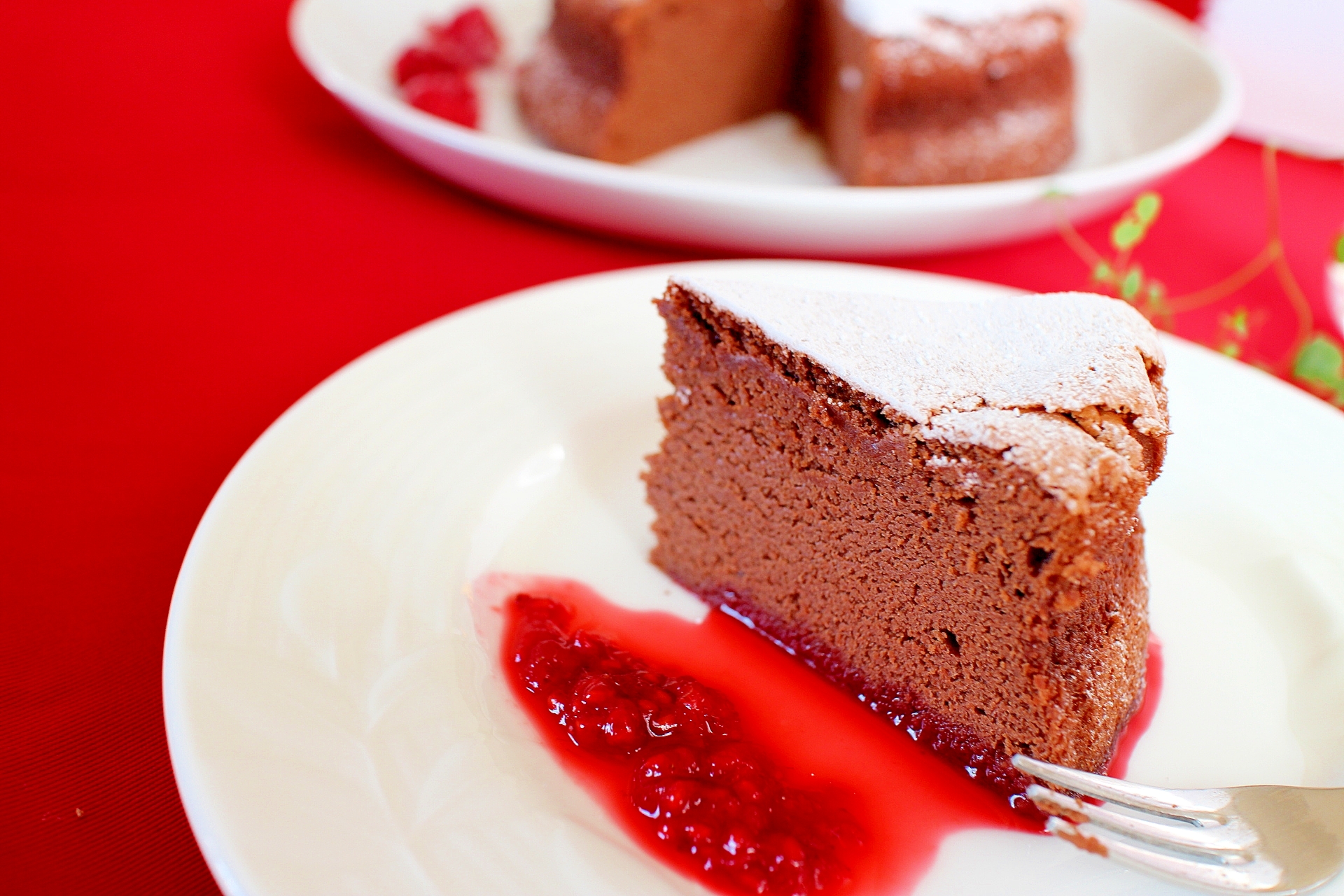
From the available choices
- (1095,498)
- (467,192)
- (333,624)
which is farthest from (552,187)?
(1095,498)

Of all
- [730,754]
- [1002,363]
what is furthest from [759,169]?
[730,754]

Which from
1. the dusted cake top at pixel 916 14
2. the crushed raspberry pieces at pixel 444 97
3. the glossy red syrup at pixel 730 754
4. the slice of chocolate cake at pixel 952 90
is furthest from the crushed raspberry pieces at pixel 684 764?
the dusted cake top at pixel 916 14

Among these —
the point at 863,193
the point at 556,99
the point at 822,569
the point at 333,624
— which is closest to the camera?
the point at 333,624

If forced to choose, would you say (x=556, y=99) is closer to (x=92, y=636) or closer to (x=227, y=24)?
(x=227, y=24)

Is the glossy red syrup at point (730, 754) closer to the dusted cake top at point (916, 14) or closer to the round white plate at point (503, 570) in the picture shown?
the round white plate at point (503, 570)

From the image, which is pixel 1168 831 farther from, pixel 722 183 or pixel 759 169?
pixel 759 169
